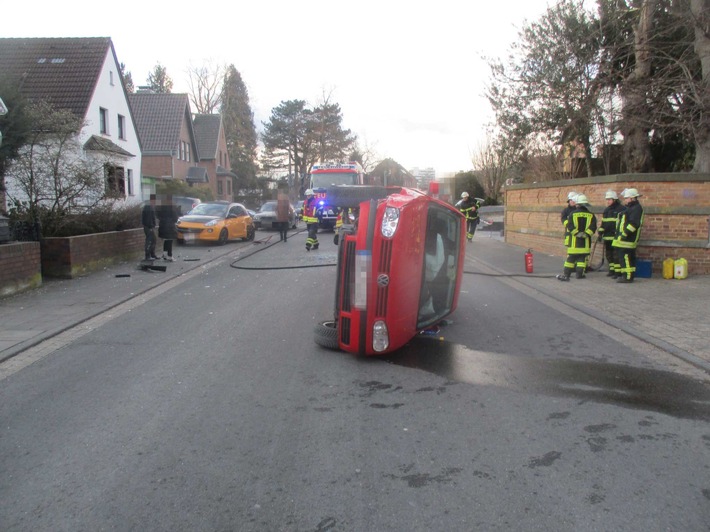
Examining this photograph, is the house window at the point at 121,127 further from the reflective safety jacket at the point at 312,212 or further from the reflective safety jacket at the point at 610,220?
the reflective safety jacket at the point at 610,220

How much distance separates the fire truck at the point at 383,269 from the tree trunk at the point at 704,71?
9348mm

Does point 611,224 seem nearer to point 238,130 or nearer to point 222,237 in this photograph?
point 222,237

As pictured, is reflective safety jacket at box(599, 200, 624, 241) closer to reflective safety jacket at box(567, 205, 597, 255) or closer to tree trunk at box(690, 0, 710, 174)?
reflective safety jacket at box(567, 205, 597, 255)

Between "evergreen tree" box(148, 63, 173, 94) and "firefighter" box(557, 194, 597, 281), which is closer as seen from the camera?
"firefighter" box(557, 194, 597, 281)

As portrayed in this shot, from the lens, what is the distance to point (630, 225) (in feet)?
33.6

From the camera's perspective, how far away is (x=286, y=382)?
5.11 meters

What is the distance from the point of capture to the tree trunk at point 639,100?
571 inches

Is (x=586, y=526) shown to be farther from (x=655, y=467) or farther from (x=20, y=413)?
(x=20, y=413)

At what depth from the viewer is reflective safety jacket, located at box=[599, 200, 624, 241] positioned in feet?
36.6

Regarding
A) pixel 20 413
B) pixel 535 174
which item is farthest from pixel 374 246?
pixel 535 174

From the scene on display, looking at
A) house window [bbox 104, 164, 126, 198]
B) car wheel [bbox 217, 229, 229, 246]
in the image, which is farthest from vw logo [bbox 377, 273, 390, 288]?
car wheel [bbox 217, 229, 229, 246]

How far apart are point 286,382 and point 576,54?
15031 millimetres

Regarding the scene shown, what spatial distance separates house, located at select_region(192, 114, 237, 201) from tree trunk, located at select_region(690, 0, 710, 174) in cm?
4483

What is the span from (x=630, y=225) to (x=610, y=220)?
0.98 meters
